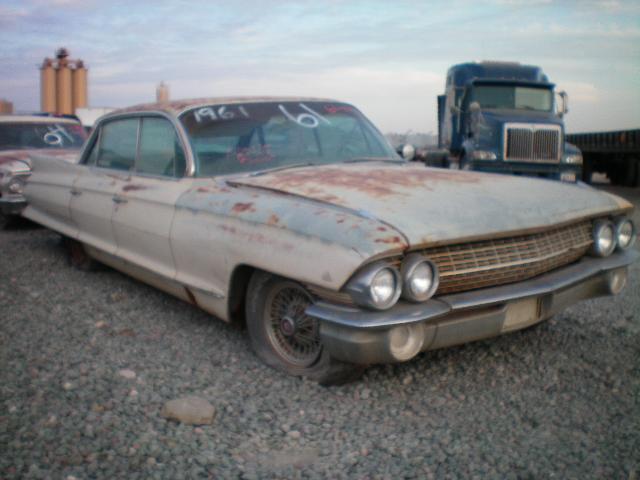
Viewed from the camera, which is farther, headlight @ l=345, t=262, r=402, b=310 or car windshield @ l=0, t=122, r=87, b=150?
car windshield @ l=0, t=122, r=87, b=150

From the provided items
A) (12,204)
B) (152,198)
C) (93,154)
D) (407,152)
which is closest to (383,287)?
(152,198)

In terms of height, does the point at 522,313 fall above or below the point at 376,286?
below

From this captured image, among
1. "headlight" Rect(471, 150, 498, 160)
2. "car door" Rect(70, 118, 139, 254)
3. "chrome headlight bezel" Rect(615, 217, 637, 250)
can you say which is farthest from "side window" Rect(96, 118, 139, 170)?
"headlight" Rect(471, 150, 498, 160)

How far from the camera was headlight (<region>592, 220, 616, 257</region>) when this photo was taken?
3.65m

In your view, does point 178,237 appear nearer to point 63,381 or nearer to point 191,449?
point 63,381

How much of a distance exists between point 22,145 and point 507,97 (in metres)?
8.38

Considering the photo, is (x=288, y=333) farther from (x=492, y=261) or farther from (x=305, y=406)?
(x=492, y=261)

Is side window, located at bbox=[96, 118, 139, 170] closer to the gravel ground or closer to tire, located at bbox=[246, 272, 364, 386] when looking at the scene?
the gravel ground

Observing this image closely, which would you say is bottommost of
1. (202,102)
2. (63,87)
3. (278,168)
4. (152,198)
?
(152,198)

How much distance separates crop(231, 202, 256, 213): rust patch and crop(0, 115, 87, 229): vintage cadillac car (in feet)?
17.5

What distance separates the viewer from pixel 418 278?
2.77 metres

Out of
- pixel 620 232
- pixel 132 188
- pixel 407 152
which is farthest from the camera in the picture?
pixel 407 152

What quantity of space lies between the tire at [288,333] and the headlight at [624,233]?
178 centimetres

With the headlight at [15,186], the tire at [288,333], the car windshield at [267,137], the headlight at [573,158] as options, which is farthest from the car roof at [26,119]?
the headlight at [573,158]
